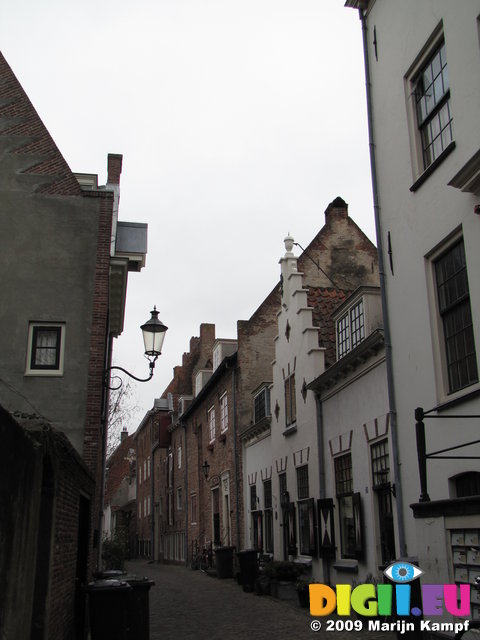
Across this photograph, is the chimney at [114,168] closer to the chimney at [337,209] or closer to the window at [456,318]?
the chimney at [337,209]

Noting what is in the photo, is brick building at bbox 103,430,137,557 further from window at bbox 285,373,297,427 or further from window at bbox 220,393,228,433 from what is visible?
window at bbox 285,373,297,427

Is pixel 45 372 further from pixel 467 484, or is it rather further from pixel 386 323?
pixel 467 484

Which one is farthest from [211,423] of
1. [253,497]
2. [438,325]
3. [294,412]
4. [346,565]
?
[438,325]

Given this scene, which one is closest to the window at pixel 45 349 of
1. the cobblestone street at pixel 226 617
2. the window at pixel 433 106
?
the cobblestone street at pixel 226 617

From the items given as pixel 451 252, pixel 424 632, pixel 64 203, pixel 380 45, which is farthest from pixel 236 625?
pixel 380 45

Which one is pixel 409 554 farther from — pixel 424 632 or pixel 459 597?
pixel 459 597

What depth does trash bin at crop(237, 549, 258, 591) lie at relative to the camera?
60.1ft

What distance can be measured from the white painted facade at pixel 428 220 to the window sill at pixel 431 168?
15 mm

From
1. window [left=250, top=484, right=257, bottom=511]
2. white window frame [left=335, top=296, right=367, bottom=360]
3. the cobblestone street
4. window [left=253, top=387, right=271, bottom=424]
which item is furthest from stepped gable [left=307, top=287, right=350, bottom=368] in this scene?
window [left=250, top=484, right=257, bottom=511]

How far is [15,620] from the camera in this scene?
521 centimetres

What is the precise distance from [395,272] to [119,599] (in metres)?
6.52

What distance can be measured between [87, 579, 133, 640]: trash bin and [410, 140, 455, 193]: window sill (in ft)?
23.7

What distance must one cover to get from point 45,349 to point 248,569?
9106mm

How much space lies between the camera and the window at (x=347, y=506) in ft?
43.8
